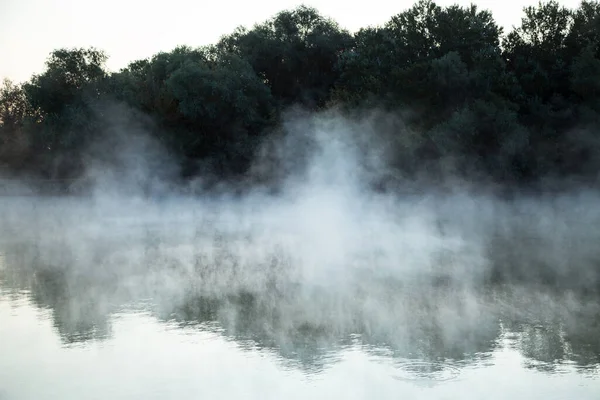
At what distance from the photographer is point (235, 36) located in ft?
233

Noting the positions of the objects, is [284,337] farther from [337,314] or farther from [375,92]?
[375,92]

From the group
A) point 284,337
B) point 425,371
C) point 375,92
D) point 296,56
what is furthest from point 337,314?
point 296,56

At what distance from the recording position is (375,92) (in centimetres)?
5353

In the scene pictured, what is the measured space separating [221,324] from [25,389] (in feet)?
14.2

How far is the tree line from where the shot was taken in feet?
150

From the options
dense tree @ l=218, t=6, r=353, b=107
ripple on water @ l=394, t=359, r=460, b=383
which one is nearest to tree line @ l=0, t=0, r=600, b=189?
dense tree @ l=218, t=6, r=353, b=107

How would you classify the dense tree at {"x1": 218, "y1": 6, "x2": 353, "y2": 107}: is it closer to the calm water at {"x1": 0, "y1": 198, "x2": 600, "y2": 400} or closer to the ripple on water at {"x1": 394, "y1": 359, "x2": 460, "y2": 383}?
the calm water at {"x1": 0, "y1": 198, "x2": 600, "y2": 400}

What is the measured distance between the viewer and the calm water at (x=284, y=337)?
1011cm

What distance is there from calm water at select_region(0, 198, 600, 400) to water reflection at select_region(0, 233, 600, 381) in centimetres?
4

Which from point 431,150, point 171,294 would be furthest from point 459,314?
point 431,150

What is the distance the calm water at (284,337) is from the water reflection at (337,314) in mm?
36

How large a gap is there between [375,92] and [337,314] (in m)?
40.4

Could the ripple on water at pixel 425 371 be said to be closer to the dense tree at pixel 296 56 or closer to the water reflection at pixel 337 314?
the water reflection at pixel 337 314

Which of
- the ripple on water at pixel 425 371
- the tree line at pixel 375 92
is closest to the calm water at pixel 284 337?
the ripple on water at pixel 425 371
